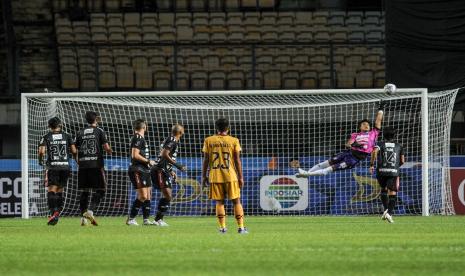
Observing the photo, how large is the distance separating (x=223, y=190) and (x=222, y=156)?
0.45 metres

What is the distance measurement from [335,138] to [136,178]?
313 inches

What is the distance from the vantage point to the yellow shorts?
14.4 metres

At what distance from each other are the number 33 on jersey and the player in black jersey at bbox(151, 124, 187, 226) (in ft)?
10.9

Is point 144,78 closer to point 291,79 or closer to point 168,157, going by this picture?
point 291,79

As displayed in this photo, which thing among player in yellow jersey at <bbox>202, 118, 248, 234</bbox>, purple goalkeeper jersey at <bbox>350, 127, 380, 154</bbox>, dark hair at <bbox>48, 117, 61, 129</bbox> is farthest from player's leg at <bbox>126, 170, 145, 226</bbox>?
purple goalkeeper jersey at <bbox>350, 127, 380, 154</bbox>

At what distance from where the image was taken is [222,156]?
1440cm

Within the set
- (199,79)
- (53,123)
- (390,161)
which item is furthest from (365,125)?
(199,79)

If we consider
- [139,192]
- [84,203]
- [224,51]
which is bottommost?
[84,203]

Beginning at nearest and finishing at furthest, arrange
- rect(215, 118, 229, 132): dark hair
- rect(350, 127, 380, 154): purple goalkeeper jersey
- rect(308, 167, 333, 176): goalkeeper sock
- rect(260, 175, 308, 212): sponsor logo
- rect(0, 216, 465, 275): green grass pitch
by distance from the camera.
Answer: rect(0, 216, 465, 275): green grass pitch → rect(215, 118, 229, 132): dark hair → rect(350, 127, 380, 154): purple goalkeeper jersey → rect(308, 167, 333, 176): goalkeeper sock → rect(260, 175, 308, 212): sponsor logo

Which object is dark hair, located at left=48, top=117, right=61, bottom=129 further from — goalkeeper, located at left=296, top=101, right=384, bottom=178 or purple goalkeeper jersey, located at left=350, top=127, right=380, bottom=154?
purple goalkeeper jersey, located at left=350, top=127, right=380, bottom=154

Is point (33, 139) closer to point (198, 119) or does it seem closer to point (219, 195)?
point (198, 119)

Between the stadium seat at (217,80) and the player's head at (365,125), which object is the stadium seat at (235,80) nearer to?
the stadium seat at (217,80)

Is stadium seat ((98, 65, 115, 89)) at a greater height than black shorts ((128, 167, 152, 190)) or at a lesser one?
greater

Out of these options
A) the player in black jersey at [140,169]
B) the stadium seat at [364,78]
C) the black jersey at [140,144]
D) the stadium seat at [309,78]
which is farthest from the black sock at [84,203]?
the stadium seat at [364,78]
